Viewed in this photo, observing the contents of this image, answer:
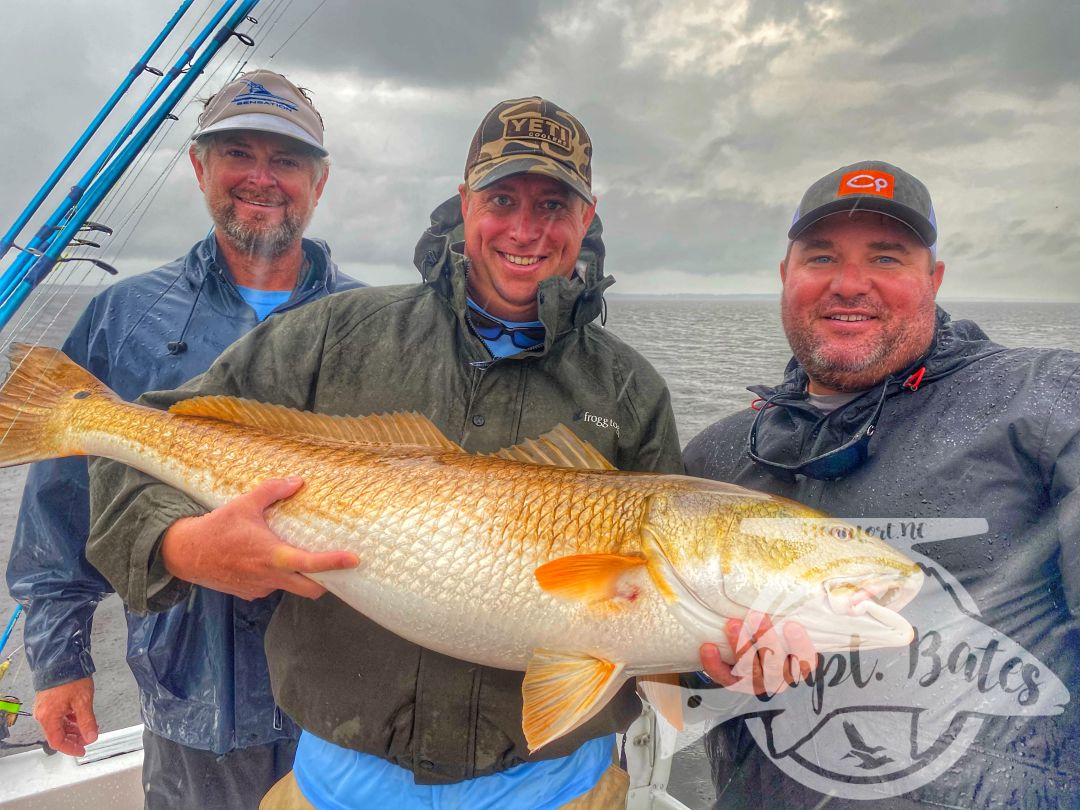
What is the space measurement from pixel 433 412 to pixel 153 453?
1114mm

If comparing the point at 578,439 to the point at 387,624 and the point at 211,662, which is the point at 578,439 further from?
the point at 211,662

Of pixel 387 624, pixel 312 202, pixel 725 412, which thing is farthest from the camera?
pixel 725 412

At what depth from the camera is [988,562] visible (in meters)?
2.39

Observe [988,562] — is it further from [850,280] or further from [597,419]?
[597,419]

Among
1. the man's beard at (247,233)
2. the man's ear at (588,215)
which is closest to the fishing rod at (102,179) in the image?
the man's beard at (247,233)

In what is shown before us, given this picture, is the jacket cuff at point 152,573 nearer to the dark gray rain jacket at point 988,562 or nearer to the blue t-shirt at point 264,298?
the blue t-shirt at point 264,298

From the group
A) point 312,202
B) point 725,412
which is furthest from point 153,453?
point 725,412

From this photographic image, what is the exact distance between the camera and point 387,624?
2.22 meters

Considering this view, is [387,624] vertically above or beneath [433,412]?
beneath

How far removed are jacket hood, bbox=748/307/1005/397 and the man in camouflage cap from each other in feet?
3.69

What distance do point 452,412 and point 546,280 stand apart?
0.63m

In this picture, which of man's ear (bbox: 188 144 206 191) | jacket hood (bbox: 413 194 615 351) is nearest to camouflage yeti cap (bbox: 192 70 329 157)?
man's ear (bbox: 188 144 206 191)

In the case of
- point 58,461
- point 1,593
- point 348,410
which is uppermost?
point 348,410

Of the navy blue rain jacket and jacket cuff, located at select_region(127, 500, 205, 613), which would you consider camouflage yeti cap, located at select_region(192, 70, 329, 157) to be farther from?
jacket cuff, located at select_region(127, 500, 205, 613)
